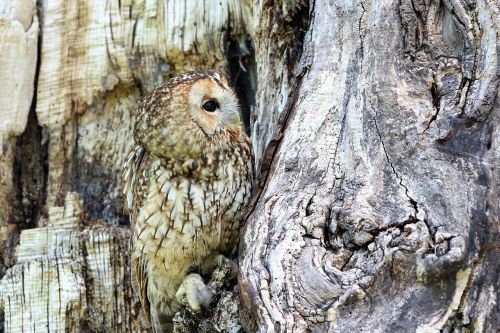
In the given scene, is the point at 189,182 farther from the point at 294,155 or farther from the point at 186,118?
the point at 294,155

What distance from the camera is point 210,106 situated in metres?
2.55

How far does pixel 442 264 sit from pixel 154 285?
1.14 metres

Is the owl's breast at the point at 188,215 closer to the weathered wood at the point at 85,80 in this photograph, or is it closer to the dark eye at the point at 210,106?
the dark eye at the point at 210,106

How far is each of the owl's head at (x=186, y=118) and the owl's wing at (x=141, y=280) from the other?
1.31ft

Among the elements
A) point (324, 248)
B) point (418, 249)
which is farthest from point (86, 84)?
point (418, 249)

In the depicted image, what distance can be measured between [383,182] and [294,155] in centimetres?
31

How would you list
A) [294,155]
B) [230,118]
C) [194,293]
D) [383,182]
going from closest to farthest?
[383,182] → [294,155] → [194,293] → [230,118]

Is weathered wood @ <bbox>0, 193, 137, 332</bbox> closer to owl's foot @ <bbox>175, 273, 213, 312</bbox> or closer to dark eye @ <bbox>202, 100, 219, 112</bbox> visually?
owl's foot @ <bbox>175, 273, 213, 312</bbox>

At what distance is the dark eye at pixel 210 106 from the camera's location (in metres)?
2.54

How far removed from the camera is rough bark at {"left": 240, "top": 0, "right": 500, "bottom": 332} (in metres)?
1.86

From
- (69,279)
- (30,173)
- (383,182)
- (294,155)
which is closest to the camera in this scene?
(383,182)

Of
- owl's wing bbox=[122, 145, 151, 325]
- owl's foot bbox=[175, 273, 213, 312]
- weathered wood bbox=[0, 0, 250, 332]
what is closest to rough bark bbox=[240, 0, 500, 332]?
owl's foot bbox=[175, 273, 213, 312]

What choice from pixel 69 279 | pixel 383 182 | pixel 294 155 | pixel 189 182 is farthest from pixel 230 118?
pixel 69 279

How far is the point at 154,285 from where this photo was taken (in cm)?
266
